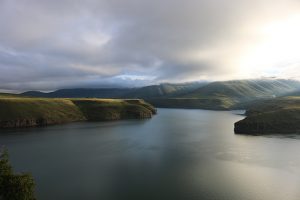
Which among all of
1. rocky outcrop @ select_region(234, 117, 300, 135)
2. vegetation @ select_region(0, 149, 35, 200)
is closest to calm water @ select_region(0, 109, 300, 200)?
rocky outcrop @ select_region(234, 117, 300, 135)

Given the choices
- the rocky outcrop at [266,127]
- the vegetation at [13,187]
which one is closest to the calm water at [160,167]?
the rocky outcrop at [266,127]

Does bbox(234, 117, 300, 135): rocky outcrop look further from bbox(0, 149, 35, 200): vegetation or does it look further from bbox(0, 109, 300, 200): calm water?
bbox(0, 149, 35, 200): vegetation

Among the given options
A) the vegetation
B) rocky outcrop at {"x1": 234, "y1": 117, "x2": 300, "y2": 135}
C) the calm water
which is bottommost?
the calm water

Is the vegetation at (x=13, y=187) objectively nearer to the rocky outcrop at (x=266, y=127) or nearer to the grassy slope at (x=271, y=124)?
the rocky outcrop at (x=266, y=127)

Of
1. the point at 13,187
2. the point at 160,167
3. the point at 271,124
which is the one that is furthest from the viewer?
the point at 271,124

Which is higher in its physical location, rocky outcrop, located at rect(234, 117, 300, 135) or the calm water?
rocky outcrop, located at rect(234, 117, 300, 135)

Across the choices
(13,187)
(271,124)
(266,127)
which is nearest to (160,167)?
(13,187)

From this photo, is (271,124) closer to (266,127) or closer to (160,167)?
(266,127)

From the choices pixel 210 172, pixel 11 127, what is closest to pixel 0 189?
pixel 210 172
